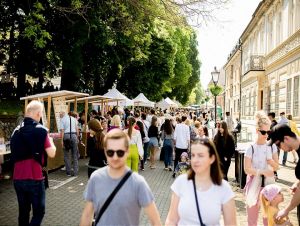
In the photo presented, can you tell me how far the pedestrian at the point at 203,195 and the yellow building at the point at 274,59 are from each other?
18115 mm

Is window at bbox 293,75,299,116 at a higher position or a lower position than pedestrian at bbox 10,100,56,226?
higher

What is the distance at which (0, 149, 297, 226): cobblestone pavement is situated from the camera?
311 inches

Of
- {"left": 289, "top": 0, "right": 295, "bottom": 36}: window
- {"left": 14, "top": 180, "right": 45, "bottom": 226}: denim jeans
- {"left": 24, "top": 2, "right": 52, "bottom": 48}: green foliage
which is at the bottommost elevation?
{"left": 14, "top": 180, "right": 45, "bottom": 226}: denim jeans

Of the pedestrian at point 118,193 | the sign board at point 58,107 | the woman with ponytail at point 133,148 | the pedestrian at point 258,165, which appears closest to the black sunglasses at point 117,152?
the pedestrian at point 118,193

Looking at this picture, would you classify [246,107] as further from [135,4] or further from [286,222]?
[286,222]

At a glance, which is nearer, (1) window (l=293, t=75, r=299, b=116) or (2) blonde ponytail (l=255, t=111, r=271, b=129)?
(2) blonde ponytail (l=255, t=111, r=271, b=129)

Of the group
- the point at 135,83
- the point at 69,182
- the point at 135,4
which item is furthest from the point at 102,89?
the point at 69,182

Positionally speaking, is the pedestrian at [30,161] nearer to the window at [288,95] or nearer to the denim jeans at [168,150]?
the denim jeans at [168,150]

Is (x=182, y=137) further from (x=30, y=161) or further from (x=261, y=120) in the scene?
(x=30, y=161)

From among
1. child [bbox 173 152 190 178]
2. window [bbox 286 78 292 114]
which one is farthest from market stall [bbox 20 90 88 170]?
window [bbox 286 78 292 114]

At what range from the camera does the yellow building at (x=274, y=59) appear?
22.2 metres

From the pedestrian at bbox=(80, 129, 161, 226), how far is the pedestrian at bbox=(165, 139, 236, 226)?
0.24m

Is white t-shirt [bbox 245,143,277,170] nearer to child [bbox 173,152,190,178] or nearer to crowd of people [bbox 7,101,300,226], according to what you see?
crowd of people [bbox 7,101,300,226]

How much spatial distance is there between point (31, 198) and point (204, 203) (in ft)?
9.96
